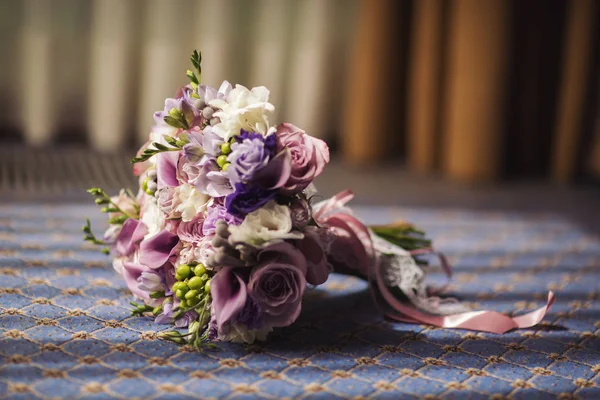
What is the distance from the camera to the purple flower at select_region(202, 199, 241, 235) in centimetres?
110

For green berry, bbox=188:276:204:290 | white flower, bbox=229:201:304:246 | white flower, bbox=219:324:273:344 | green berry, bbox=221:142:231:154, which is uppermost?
green berry, bbox=221:142:231:154

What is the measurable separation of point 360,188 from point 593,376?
138 cm

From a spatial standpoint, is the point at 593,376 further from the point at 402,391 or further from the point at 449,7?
the point at 449,7

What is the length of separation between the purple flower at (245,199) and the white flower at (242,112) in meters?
0.08

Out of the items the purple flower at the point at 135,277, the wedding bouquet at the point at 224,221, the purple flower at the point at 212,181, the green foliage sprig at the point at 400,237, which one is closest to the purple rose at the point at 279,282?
the wedding bouquet at the point at 224,221

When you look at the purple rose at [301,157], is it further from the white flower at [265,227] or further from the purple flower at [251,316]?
the purple flower at [251,316]

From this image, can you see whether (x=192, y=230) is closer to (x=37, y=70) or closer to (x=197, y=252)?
(x=197, y=252)

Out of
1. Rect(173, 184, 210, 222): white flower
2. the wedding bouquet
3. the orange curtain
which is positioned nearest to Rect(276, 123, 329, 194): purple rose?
the wedding bouquet

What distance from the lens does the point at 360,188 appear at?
2490 millimetres

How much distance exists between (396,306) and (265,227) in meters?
0.36

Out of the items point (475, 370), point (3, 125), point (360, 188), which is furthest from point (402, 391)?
point (3, 125)

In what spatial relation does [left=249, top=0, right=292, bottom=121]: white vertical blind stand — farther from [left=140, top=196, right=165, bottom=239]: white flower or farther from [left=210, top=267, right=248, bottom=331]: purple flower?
[left=210, top=267, right=248, bottom=331]: purple flower

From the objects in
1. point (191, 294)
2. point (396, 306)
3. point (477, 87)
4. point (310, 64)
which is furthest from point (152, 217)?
point (310, 64)

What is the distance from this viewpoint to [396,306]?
1343 mm
